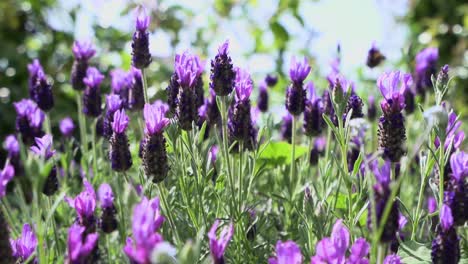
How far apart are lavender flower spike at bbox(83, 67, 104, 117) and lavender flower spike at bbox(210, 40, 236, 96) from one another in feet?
2.44

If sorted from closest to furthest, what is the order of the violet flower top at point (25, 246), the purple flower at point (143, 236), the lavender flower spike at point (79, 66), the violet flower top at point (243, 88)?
the purple flower at point (143, 236) → the violet flower top at point (25, 246) → the violet flower top at point (243, 88) → the lavender flower spike at point (79, 66)

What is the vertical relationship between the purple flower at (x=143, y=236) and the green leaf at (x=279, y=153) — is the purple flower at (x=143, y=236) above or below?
above

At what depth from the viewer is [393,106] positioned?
5.17 ft

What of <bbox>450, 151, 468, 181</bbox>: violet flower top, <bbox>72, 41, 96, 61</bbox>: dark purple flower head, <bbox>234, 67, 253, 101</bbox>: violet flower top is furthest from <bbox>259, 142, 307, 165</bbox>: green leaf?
<bbox>450, 151, 468, 181</bbox>: violet flower top

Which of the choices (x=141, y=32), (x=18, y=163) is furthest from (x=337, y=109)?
(x=18, y=163)

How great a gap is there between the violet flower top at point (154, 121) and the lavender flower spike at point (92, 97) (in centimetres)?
79

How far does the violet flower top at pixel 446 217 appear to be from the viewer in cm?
131

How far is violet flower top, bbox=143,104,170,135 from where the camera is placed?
5.25 ft

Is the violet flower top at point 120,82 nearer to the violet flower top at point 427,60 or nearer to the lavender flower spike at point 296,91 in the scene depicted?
the lavender flower spike at point 296,91

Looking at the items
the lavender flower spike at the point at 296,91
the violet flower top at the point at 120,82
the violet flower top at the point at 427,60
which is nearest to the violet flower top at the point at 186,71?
the lavender flower spike at the point at 296,91

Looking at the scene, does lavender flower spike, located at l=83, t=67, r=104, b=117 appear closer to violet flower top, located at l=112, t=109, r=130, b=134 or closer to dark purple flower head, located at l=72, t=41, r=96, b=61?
dark purple flower head, located at l=72, t=41, r=96, b=61

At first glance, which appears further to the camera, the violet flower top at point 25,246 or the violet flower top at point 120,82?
the violet flower top at point 120,82

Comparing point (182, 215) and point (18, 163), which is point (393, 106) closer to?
point (182, 215)

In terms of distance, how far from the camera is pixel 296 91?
198 centimetres
